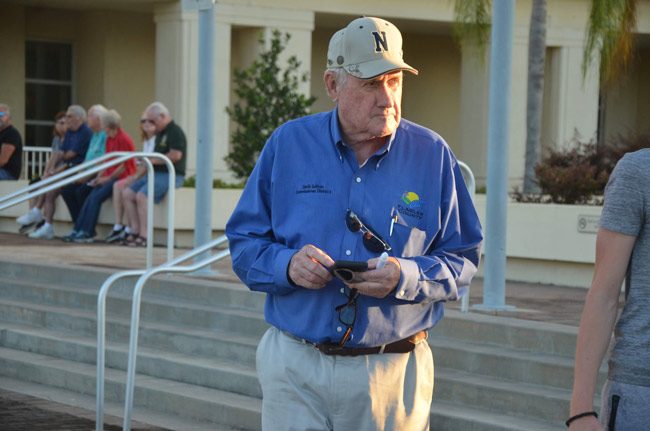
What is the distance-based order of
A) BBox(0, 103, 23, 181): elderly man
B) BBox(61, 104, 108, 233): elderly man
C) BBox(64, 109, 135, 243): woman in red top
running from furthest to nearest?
BBox(0, 103, 23, 181): elderly man, BBox(61, 104, 108, 233): elderly man, BBox(64, 109, 135, 243): woman in red top

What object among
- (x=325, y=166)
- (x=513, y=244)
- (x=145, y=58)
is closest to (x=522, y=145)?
(x=145, y=58)

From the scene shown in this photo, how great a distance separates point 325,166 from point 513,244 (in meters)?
8.20

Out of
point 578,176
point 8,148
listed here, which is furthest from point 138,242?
point 578,176

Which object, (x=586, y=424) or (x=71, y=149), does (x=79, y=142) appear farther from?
(x=586, y=424)

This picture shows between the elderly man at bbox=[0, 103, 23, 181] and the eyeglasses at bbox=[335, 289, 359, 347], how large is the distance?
1415 centimetres

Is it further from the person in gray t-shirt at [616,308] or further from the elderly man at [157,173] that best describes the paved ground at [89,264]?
the person in gray t-shirt at [616,308]

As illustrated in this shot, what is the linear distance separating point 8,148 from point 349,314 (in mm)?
14303

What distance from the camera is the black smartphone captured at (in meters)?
3.65

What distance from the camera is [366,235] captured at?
12.5ft

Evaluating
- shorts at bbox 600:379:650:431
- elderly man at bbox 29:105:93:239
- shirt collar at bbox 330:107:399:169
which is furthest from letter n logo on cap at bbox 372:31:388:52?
elderly man at bbox 29:105:93:239

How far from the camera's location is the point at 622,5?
Answer: 1616 cm

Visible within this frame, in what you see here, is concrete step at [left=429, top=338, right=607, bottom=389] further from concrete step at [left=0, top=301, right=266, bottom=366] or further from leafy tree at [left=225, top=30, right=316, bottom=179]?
leafy tree at [left=225, top=30, right=316, bottom=179]

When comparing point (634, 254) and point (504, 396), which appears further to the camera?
point (504, 396)

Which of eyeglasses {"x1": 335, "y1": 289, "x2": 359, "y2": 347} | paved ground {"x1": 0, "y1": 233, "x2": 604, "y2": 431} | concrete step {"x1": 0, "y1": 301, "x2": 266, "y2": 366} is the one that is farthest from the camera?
concrete step {"x1": 0, "y1": 301, "x2": 266, "y2": 366}
